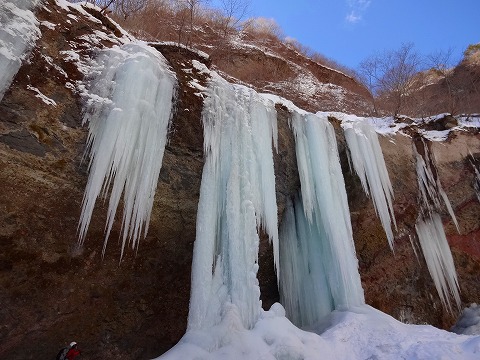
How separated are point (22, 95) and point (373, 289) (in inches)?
285

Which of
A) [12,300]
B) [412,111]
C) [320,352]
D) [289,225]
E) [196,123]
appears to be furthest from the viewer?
[412,111]

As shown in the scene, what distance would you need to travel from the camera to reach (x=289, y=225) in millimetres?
6492

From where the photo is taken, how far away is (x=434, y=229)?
26.0ft

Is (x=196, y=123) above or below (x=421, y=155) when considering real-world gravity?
below

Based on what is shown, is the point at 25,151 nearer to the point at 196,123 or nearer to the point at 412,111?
the point at 196,123

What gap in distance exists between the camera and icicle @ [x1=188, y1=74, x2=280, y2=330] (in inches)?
161

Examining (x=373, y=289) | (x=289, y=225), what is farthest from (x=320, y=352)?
(x=373, y=289)

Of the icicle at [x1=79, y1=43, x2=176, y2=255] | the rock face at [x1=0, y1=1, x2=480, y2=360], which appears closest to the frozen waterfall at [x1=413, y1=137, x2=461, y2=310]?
the rock face at [x1=0, y1=1, x2=480, y2=360]

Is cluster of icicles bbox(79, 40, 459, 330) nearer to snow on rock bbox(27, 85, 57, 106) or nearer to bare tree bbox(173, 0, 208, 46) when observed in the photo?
snow on rock bbox(27, 85, 57, 106)

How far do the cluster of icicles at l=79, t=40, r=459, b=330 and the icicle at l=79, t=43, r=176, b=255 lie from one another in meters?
0.01

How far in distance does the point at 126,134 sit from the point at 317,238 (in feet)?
12.4

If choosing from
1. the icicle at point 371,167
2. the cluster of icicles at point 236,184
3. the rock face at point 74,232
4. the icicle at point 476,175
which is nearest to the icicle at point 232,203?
the cluster of icicles at point 236,184

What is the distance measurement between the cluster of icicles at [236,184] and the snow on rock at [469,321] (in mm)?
2627

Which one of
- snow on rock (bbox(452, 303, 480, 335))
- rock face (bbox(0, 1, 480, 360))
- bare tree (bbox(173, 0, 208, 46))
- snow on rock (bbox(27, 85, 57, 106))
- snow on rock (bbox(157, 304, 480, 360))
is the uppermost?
bare tree (bbox(173, 0, 208, 46))
